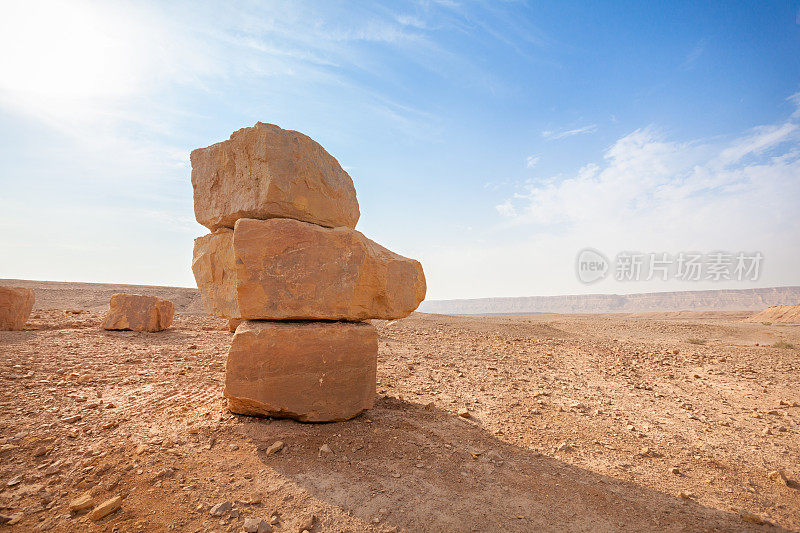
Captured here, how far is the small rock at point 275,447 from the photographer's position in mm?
3197

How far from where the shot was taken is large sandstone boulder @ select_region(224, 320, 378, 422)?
3.62 meters

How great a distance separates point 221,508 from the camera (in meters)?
2.56

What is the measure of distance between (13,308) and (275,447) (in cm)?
853

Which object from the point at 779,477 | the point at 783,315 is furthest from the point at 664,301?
the point at 779,477

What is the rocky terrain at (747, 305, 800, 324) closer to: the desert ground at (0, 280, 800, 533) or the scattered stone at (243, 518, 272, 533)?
the desert ground at (0, 280, 800, 533)

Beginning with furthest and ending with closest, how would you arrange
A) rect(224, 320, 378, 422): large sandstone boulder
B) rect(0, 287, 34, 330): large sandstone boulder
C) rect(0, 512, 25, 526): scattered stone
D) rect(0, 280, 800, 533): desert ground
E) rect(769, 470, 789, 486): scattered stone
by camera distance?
rect(0, 287, 34, 330): large sandstone boulder < rect(224, 320, 378, 422): large sandstone boulder < rect(769, 470, 789, 486): scattered stone < rect(0, 280, 800, 533): desert ground < rect(0, 512, 25, 526): scattered stone

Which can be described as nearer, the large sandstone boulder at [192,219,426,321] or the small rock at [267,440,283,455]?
the small rock at [267,440,283,455]

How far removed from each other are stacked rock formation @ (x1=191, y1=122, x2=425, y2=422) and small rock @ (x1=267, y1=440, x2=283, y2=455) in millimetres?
386

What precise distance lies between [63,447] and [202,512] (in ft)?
4.62

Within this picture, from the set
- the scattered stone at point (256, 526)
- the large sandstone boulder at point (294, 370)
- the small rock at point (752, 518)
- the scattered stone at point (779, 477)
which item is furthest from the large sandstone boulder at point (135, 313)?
the scattered stone at point (779, 477)

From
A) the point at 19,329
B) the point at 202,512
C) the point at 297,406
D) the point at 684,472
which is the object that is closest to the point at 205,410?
the point at 297,406

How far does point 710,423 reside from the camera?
15.5 feet

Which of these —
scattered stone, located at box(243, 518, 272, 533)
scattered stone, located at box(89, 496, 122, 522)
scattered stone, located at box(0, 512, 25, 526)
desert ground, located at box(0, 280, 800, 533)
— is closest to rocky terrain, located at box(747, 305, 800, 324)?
desert ground, located at box(0, 280, 800, 533)

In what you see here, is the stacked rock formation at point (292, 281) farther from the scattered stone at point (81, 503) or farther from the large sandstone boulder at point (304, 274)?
the scattered stone at point (81, 503)
